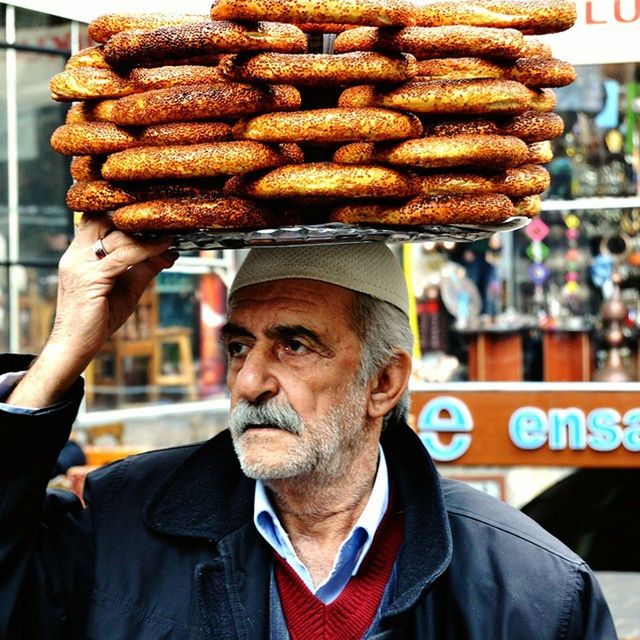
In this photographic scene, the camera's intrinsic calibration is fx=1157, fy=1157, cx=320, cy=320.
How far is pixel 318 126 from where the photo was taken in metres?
1.99

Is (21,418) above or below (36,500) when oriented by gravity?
above

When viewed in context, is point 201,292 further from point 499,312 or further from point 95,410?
point 499,312

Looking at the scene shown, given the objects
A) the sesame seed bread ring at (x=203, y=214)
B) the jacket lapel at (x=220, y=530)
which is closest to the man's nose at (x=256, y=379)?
the jacket lapel at (x=220, y=530)

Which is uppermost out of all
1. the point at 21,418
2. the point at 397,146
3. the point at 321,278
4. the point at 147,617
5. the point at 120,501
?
the point at 397,146

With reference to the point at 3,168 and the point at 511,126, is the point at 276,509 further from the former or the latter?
the point at 3,168

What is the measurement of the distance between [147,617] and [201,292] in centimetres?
542

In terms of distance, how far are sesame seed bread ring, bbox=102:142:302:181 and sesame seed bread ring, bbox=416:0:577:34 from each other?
1.25 feet

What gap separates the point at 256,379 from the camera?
2410mm

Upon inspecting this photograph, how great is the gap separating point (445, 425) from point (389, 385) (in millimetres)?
2954

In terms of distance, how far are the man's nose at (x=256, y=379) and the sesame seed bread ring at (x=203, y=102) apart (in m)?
0.59

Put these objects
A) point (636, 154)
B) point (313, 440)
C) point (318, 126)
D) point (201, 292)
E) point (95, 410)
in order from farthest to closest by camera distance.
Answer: point (201, 292), point (95, 410), point (636, 154), point (313, 440), point (318, 126)

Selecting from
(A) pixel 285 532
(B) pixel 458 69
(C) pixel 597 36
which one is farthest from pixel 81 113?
(C) pixel 597 36

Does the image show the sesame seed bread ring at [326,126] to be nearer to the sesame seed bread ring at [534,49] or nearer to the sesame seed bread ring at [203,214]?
the sesame seed bread ring at [203,214]

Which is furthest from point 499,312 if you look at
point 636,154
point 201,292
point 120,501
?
point 120,501
